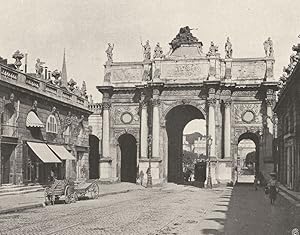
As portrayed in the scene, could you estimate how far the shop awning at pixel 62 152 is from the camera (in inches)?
1228

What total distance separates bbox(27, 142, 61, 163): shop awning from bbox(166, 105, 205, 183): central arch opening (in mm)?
19929

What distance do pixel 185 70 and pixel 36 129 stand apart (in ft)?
65.6

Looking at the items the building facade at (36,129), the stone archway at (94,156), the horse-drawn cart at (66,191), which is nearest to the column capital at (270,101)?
the building facade at (36,129)

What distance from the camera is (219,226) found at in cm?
1504

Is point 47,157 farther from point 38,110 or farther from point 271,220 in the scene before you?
point 271,220

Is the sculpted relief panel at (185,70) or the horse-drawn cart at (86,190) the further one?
the sculpted relief panel at (185,70)

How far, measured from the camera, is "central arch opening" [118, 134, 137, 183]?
165 ft

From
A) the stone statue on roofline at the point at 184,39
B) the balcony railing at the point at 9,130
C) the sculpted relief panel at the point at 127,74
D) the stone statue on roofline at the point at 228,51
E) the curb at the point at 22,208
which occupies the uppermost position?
the stone statue on roofline at the point at 184,39

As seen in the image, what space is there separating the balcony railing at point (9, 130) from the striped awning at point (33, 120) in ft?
4.10

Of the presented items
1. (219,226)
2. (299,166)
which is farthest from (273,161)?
(219,226)

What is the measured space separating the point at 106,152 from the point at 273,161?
15044 mm

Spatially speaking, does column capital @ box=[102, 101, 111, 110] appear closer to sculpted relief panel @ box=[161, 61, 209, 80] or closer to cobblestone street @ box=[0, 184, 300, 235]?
sculpted relief panel @ box=[161, 61, 209, 80]

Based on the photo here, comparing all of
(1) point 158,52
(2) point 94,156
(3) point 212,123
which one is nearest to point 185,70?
(1) point 158,52

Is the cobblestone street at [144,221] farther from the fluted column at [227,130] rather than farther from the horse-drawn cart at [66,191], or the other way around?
the fluted column at [227,130]
